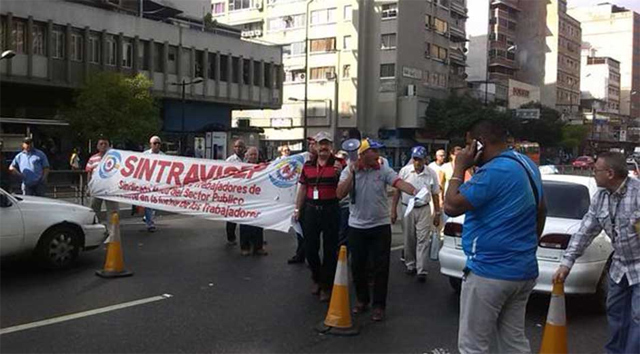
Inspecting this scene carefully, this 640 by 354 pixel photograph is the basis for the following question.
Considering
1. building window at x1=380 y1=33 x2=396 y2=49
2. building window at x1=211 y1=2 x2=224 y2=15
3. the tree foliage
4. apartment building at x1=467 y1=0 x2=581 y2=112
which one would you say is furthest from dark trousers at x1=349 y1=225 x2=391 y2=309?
apartment building at x1=467 y1=0 x2=581 y2=112

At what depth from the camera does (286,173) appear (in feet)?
32.0

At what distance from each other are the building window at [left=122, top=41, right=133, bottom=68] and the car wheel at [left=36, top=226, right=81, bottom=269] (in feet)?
120

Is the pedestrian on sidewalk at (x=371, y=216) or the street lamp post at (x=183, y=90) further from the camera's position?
the street lamp post at (x=183, y=90)

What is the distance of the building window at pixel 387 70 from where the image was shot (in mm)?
62312

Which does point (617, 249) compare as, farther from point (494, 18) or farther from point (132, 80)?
point (494, 18)

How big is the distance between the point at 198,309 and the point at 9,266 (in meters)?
3.44

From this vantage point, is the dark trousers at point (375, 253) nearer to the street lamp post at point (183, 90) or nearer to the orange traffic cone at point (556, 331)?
the orange traffic cone at point (556, 331)

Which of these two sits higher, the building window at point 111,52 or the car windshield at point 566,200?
the building window at point 111,52

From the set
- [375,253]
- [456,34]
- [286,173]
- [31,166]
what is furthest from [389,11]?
[375,253]

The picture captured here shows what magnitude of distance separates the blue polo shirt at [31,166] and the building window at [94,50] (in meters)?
30.2

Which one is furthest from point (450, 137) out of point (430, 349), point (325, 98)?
point (430, 349)

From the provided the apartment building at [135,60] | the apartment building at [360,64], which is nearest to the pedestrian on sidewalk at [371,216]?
the apartment building at [135,60]

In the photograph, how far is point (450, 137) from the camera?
6281 centimetres

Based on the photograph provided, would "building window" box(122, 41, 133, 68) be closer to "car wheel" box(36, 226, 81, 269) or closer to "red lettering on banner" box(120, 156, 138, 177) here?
"red lettering on banner" box(120, 156, 138, 177)
